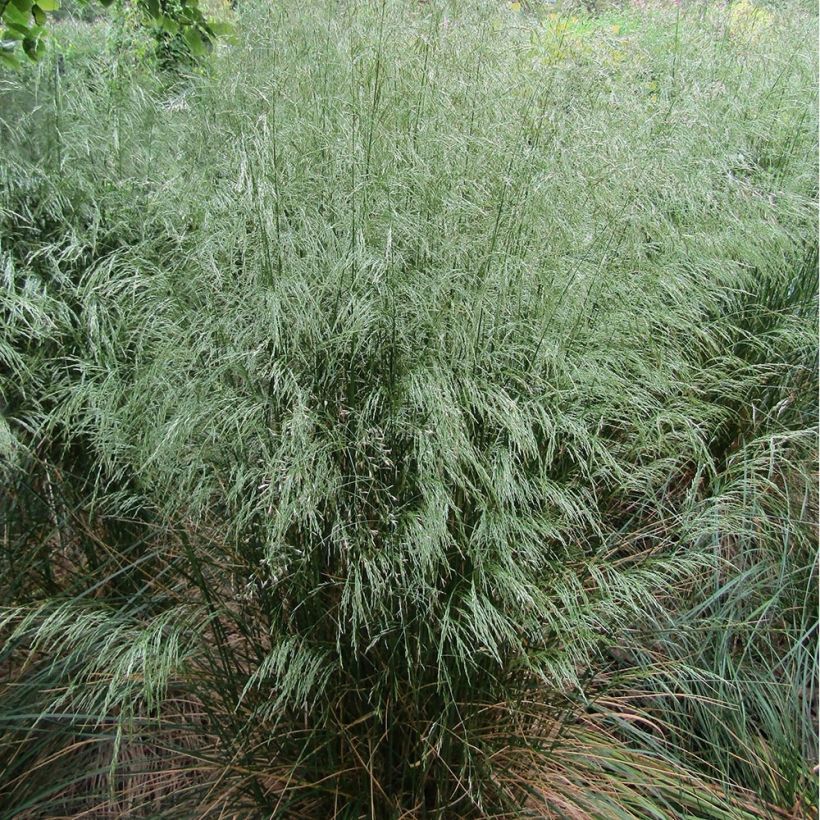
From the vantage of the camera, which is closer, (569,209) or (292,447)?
(292,447)

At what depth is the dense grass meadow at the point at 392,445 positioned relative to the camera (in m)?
1.79

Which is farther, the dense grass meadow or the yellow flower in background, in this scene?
the yellow flower in background

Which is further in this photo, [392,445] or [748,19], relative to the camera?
[748,19]

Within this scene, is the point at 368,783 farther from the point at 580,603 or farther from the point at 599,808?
the point at 580,603

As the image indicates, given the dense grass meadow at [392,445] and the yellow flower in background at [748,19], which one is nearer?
the dense grass meadow at [392,445]

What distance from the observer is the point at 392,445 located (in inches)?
70.9

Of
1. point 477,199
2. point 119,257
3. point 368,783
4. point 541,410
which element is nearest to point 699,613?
point 541,410

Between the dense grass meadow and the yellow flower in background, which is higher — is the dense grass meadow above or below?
below

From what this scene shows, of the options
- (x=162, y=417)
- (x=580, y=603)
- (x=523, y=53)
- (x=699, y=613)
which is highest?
(x=523, y=53)

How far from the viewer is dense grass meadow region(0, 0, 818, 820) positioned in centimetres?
179

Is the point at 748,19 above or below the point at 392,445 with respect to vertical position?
above

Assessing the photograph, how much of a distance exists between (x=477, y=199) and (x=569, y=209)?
0.25 m

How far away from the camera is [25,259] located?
248 cm

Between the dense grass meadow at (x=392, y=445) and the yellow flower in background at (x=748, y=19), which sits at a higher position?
the yellow flower in background at (x=748, y=19)
